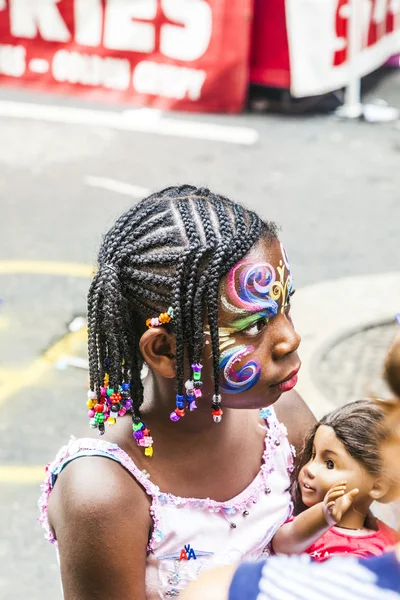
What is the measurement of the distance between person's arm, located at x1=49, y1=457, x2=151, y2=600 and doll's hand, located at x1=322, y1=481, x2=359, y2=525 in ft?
1.39

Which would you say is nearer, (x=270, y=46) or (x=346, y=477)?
(x=346, y=477)

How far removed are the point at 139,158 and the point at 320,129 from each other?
1906mm

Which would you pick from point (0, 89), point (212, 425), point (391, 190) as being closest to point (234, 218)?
point (212, 425)

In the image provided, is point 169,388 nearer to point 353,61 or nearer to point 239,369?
point 239,369

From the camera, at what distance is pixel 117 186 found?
26.1 ft

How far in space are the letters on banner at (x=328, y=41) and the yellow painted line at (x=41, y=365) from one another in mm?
4745

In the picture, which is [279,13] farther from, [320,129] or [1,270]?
[1,270]

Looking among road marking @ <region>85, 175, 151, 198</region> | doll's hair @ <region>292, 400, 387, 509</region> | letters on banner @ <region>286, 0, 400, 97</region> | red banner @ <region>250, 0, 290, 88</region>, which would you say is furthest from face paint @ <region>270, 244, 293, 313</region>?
red banner @ <region>250, 0, 290, 88</region>

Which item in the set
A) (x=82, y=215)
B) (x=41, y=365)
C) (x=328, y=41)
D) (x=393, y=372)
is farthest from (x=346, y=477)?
(x=328, y=41)

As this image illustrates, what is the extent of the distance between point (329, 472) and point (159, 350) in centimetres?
60

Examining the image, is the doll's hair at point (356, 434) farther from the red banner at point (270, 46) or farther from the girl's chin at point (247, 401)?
the red banner at point (270, 46)

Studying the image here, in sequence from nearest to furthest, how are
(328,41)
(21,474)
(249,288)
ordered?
(249,288)
(21,474)
(328,41)

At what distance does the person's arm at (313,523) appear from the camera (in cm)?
219

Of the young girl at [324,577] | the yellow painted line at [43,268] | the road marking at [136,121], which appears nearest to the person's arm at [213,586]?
the young girl at [324,577]
